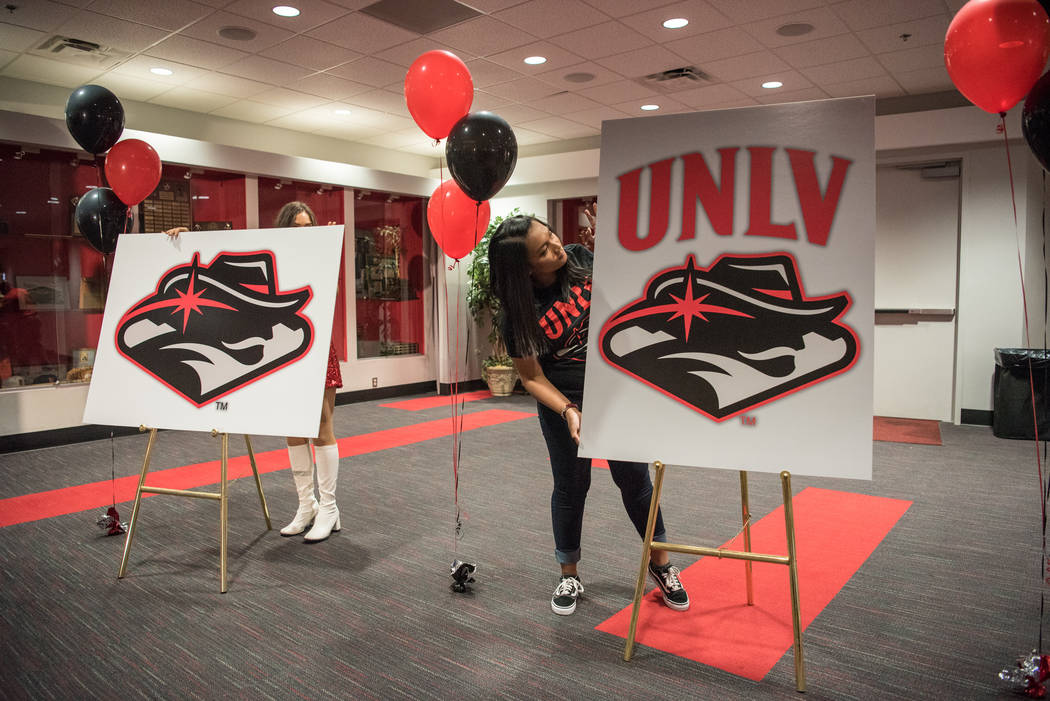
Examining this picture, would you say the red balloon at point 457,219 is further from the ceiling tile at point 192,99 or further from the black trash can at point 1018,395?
the black trash can at point 1018,395

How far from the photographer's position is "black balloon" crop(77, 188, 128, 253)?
3.47m

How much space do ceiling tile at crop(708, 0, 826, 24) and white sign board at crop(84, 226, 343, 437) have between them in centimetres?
296

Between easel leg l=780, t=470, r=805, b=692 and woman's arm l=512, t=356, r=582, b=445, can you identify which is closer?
easel leg l=780, t=470, r=805, b=692

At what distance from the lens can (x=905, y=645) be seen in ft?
6.76

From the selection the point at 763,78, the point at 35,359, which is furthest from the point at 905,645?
the point at 35,359

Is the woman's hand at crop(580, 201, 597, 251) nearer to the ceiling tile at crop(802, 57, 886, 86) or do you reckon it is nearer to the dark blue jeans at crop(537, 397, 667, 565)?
the dark blue jeans at crop(537, 397, 667, 565)

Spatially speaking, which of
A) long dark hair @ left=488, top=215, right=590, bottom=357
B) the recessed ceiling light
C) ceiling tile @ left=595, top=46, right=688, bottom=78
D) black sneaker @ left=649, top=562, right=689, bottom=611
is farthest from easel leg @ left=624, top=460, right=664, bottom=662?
ceiling tile @ left=595, top=46, right=688, bottom=78

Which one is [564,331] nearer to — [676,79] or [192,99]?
[676,79]

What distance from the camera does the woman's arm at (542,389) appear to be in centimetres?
200

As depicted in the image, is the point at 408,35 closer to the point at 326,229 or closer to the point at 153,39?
the point at 153,39

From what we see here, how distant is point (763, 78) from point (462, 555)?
4.60 meters

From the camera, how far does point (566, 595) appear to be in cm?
228

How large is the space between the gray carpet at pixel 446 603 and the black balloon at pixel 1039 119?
4.70 ft

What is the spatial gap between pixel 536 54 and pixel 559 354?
11.3ft
